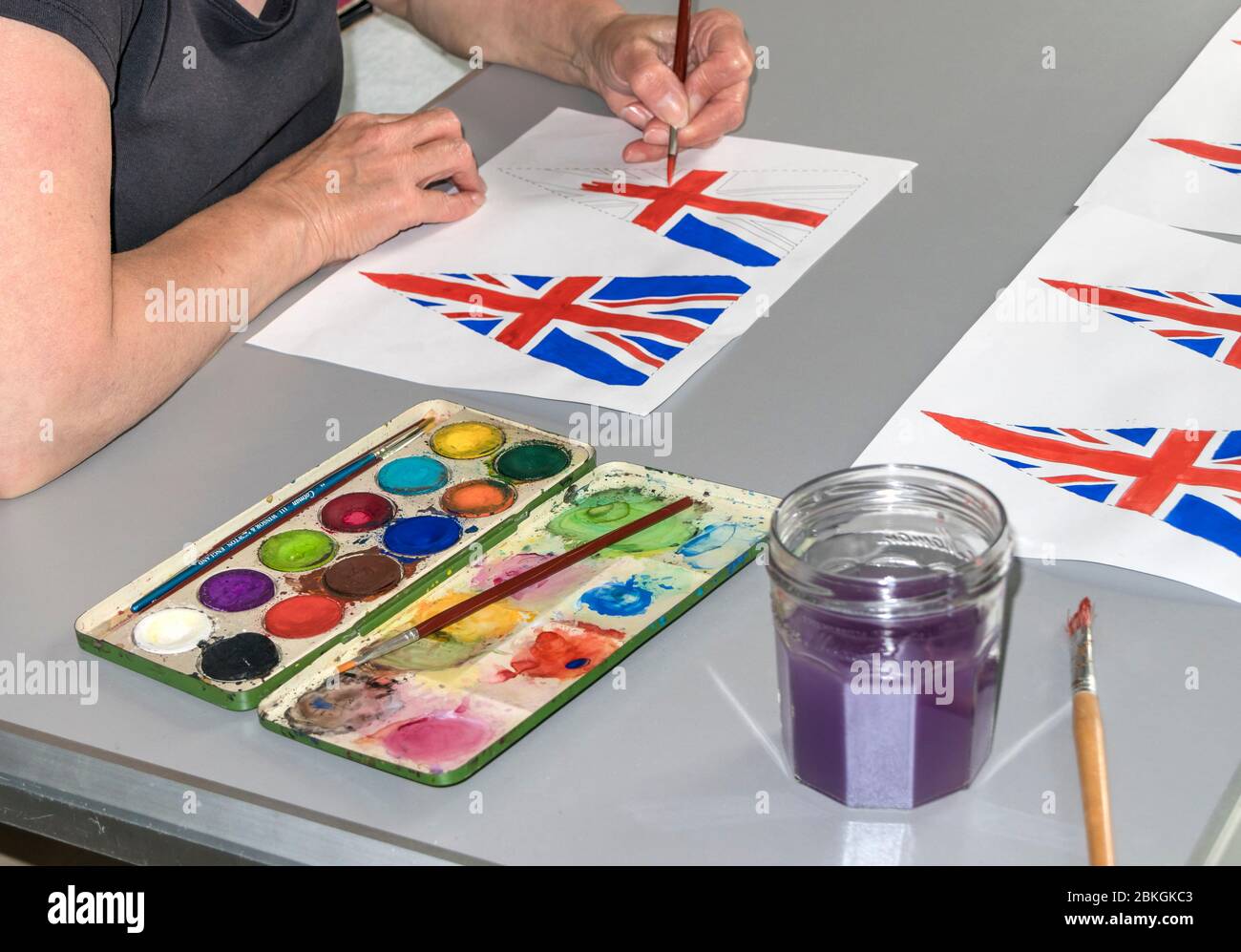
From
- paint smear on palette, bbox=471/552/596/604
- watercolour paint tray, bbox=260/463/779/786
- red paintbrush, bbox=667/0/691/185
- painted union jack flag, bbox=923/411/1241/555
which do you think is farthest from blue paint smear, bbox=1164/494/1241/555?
red paintbrush, bbox=667/0/691/185

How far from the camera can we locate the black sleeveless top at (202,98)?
1.21m

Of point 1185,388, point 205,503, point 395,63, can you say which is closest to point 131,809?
point 205,503

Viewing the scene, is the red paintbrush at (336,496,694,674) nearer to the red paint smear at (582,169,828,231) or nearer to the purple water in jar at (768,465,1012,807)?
the purple water in jar at (768,465,1012,807)

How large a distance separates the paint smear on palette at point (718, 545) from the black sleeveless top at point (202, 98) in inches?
22.1

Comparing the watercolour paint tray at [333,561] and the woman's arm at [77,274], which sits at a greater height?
the woman's arm at [77,274]

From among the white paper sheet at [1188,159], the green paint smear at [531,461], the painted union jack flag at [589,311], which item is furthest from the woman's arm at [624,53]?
the green paint smear at [531,461]

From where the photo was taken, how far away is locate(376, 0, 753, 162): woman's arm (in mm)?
1357

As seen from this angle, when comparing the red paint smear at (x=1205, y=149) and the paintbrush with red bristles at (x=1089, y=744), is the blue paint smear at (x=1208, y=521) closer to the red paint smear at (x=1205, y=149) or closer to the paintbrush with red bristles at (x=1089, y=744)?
the paintbrush with red bristles at (x=1089, y=744)

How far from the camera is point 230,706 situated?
2.62 ft

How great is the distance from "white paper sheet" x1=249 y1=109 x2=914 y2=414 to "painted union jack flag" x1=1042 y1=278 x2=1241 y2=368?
0.22 metres

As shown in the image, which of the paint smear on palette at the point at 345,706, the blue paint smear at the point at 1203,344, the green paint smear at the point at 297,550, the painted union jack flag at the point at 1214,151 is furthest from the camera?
the painted union jack flag at the point at 1214,151

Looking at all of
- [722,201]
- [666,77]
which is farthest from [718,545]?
[666,77]
